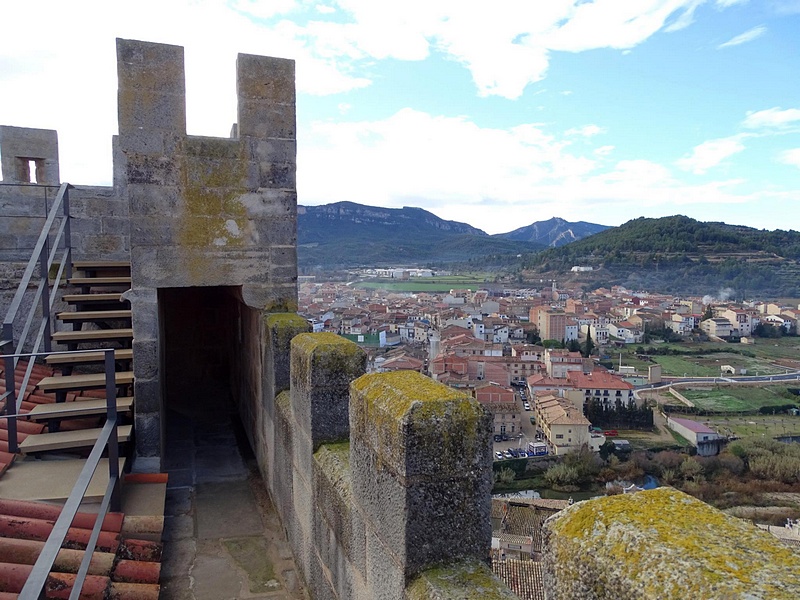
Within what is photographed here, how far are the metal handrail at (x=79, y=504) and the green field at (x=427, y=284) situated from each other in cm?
9759

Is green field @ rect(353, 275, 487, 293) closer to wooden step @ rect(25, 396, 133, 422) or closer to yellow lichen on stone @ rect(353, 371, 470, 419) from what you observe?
wooden step @ rect(25, 396, 133, 422)

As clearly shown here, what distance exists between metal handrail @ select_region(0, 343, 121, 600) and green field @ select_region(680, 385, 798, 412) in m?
55.4

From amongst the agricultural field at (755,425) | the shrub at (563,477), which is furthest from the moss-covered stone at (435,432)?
the agricultural field at (755,425)

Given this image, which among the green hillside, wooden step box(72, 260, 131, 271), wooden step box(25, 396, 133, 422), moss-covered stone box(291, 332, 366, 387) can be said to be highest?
the green hillside

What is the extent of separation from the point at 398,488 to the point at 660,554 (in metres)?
0.98

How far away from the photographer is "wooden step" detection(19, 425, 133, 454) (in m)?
3.83

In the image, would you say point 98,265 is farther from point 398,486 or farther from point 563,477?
point 563,477

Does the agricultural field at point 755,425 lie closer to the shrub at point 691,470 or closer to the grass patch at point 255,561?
the shrub at point 691,470

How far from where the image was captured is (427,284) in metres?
112

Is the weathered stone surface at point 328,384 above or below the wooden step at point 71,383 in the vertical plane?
above

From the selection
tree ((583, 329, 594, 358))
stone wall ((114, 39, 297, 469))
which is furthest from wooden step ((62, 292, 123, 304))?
tree ((583, 329, 594, 358))

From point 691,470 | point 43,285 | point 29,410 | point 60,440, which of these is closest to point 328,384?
point 60,440

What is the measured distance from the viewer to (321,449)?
3094 millimetres

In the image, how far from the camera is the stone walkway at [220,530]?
344 centimetres
